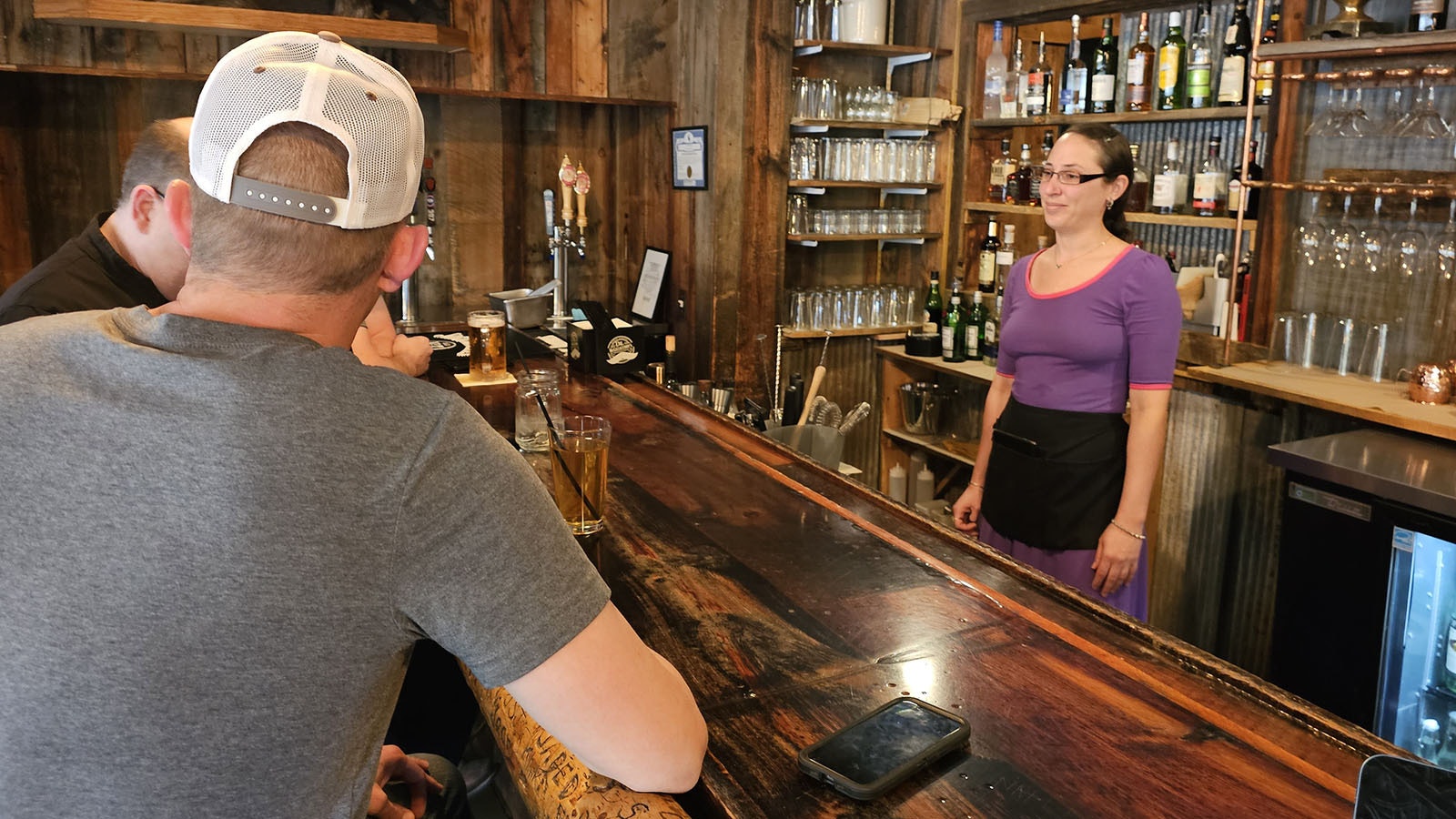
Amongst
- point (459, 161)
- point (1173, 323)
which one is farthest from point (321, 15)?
point (1173, 323)

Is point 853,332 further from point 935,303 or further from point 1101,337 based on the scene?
point 1101,337

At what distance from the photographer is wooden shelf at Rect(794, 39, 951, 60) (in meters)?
4.23

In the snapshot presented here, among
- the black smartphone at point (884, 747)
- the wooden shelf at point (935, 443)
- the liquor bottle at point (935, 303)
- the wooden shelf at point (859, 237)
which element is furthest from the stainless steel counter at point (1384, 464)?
the wooden shelf at point (859, 237)

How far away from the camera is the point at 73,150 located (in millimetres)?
3783

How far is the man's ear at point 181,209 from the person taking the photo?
91cm

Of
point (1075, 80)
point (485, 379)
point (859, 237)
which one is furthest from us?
point (859, 237)

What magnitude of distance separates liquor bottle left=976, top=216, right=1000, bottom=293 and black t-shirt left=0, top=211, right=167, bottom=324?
3.12m

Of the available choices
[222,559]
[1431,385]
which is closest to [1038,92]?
[1431,385]

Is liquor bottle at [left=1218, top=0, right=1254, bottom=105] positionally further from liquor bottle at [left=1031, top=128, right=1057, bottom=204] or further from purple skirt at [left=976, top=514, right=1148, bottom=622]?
purple skirt at [left=976, top=514, right=1148, bottom=622]

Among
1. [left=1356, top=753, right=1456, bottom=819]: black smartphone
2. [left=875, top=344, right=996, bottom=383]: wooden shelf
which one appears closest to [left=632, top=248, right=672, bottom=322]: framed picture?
[left=875, top=344, right=996, bottom=383]: wooden shelf

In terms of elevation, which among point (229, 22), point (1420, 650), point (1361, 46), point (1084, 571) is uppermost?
point (229, 22)

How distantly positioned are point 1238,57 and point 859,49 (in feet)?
4.92

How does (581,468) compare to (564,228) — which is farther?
(564,228)

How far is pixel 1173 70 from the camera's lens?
3.57 m
